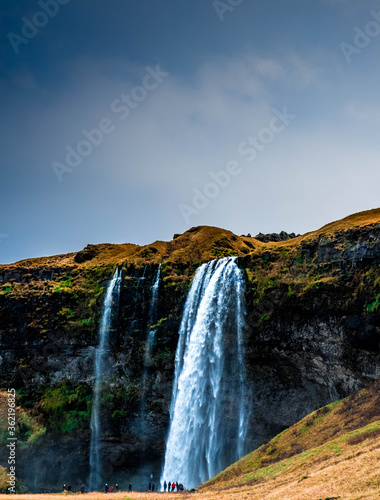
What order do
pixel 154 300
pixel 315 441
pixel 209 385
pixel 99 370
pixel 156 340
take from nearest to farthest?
1. pixel 315 441
2. pixel 209 385
3. pixel 156 340
4. pixel 154 300
5. pixel 99 370

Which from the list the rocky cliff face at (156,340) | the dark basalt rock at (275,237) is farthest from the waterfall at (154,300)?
the dark basalt rock at (275,237)

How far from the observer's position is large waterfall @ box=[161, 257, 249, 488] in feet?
139

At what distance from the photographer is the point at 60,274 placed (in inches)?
2532

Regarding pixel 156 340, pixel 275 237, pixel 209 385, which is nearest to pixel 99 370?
pixel 156 340

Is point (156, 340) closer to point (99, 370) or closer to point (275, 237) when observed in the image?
point (99, 370)

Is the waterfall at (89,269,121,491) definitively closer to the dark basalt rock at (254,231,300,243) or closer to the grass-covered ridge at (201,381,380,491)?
the grass-covered ridge at (201,381,380,491)

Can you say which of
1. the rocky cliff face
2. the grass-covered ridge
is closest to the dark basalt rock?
the rocky cliff face

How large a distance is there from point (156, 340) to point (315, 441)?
23369mm

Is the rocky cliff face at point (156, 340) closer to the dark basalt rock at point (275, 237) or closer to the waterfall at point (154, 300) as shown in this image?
the waterfall at point (154, 300)

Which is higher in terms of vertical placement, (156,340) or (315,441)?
(156,340)

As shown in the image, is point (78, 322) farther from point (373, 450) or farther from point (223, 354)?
point (373, 450)

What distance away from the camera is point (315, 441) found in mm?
31953

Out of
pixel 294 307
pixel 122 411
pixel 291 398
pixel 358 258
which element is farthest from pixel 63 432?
pixel 358 258

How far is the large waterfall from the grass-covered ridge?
23.5 ft
